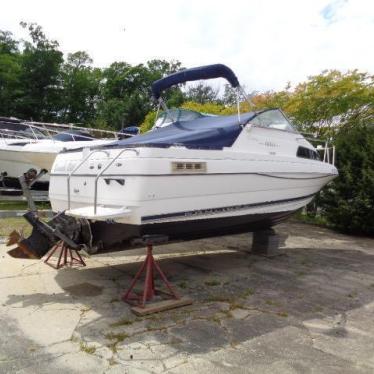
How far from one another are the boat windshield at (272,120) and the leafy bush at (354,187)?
3.27 metres

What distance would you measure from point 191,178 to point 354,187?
5.49 metres

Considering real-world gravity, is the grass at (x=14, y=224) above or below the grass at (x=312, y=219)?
below

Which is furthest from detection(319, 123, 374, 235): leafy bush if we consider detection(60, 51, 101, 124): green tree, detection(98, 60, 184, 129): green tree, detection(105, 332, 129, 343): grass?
detection(60, 51, 101, 124): green tree

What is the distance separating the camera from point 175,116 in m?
6.43

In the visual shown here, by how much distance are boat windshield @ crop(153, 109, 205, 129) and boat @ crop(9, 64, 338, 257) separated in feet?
0.09

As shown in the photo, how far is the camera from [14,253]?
14.7ft

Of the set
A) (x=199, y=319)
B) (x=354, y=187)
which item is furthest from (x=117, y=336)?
(x=354, y=187)

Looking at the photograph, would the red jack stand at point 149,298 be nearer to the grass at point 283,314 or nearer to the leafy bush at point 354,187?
the grass at point 283,314

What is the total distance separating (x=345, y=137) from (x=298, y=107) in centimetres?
204

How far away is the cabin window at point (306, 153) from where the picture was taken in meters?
6.30

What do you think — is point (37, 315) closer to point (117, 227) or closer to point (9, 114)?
point (117, 227)

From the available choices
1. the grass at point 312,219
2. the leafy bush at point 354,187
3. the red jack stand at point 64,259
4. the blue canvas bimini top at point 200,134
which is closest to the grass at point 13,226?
the red jack stand at point 64,259

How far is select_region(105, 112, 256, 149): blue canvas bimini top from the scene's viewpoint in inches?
189

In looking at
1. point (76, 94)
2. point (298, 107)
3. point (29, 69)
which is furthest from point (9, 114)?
point (298, 107)
